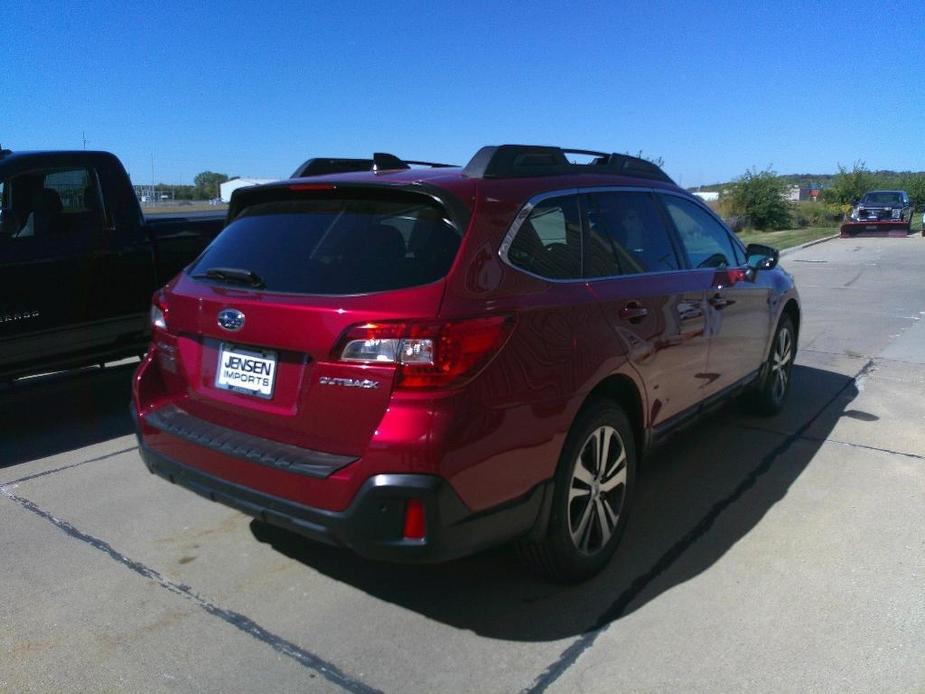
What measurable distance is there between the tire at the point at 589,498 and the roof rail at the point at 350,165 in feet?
5.36

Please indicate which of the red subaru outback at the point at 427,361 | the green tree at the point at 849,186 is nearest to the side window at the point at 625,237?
the red subaru outback at the point at 427,361

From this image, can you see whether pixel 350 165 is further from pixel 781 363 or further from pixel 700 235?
pixel 781 363

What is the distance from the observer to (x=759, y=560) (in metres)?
3.66

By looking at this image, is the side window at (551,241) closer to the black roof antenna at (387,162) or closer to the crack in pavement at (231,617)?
the black roof antenna at (387,162)

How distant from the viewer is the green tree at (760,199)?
31.4 metres

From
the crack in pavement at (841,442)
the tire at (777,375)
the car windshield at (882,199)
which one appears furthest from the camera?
the car windshield at (882,199)

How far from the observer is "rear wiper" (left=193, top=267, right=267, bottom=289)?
10.2 feet

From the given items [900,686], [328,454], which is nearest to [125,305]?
[328,454]

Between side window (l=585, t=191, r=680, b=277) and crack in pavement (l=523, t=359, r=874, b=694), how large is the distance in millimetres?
1340

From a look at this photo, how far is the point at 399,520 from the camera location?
2.64 metres

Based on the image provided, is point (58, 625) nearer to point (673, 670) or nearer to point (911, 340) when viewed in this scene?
point (673, 670)

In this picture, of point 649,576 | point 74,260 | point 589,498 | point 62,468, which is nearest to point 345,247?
point 589,498

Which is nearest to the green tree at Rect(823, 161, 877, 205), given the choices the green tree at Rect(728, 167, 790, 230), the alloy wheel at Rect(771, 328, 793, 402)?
the green tree at Rect(728, 167, 790, 230)

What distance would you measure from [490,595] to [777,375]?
3448 mm
